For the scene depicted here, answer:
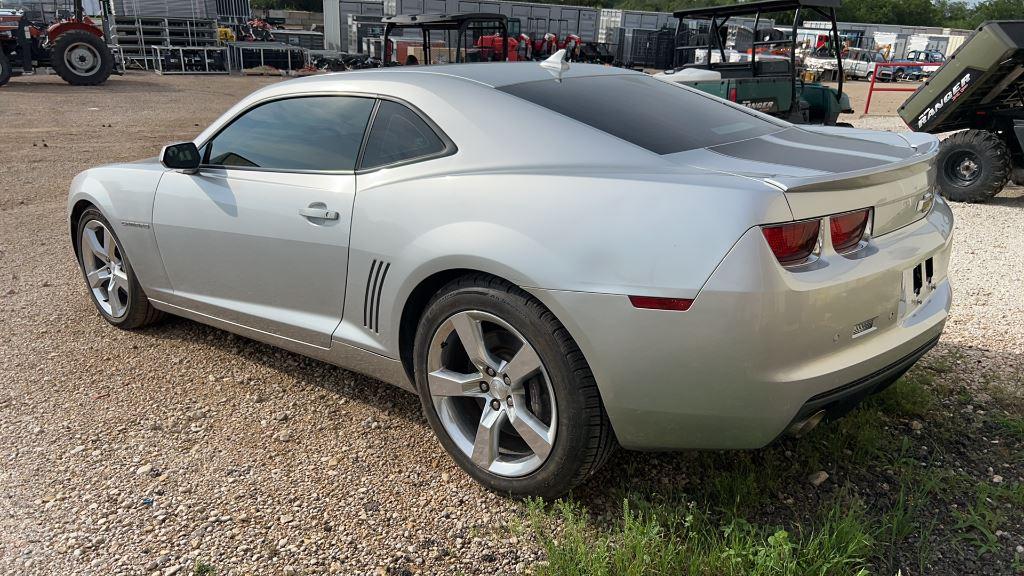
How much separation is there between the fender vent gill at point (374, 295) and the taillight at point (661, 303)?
40.2 inches

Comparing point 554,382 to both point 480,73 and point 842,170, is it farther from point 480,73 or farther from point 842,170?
point 480,73

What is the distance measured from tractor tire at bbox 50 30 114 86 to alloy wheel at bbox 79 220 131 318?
17.8 metres

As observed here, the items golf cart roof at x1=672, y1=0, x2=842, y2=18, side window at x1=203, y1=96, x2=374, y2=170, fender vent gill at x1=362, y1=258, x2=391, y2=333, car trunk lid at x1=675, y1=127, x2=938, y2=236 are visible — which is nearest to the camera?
car trunk lid at x1=675, y1=127, x2=938, y2=236

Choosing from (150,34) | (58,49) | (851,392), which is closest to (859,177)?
(851,392)

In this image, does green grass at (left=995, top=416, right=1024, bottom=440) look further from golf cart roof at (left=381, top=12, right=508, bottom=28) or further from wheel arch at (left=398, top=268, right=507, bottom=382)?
golf cart roof at (left=381, top=12, right=508, bottom=28)

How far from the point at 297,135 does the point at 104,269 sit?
1858mm

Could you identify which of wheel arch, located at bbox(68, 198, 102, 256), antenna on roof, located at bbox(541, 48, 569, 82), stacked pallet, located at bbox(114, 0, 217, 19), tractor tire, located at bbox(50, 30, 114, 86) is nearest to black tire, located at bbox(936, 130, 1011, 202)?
antenna on roof, located at bbox(541, 48, 569, 82)

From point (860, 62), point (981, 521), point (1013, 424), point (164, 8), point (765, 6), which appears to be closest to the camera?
point (981, 521)

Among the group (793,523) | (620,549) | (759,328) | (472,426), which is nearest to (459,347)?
(472,426)

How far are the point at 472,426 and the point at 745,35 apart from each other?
25.2 metres

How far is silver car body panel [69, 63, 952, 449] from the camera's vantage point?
6.98 ft

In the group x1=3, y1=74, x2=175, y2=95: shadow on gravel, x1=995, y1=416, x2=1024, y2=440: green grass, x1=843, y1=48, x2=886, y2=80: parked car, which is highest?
x1=995, y1=416, x2=1024, y2=440: green grass

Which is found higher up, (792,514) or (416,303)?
(416,303)

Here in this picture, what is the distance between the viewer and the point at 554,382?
2.40 m
